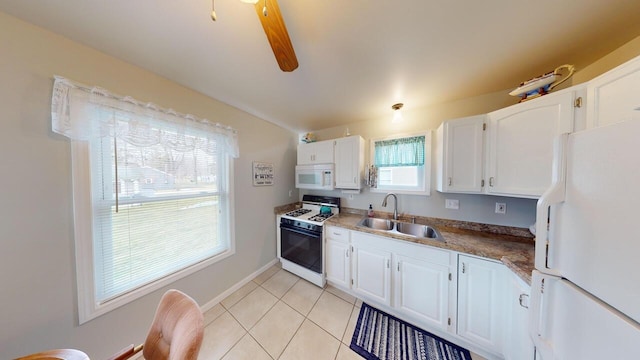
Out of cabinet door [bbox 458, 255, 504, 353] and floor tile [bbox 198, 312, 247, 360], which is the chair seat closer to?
floor tile [bbox 198, 312, 247, 360]

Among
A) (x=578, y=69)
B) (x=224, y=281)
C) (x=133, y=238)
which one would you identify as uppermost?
(x=578, y=69)

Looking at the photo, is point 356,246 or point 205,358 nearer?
point 205,358

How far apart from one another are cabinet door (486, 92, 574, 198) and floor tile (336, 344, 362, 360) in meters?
1.81

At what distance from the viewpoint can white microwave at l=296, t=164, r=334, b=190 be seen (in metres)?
2.40

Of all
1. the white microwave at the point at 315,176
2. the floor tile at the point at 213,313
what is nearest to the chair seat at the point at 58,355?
the floor tile at the point at 213,313

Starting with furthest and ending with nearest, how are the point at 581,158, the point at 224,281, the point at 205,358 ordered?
the point at 224,281
the point at 205,358
the point at 581,158

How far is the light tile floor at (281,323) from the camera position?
1.38 metres

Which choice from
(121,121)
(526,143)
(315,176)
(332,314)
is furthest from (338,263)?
(121,121)

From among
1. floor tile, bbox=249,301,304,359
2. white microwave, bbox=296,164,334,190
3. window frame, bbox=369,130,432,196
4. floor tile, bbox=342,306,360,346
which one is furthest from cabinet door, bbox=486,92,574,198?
floor tile, bbox=249,301,304,359

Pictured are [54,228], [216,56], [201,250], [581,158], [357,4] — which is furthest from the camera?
[201,250]

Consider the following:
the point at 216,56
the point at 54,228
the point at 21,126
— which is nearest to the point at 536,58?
the point at 216,56

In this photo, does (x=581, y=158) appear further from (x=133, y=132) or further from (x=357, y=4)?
(x=133, y=132)

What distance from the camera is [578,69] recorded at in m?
1.30

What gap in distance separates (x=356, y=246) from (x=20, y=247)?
234cm
